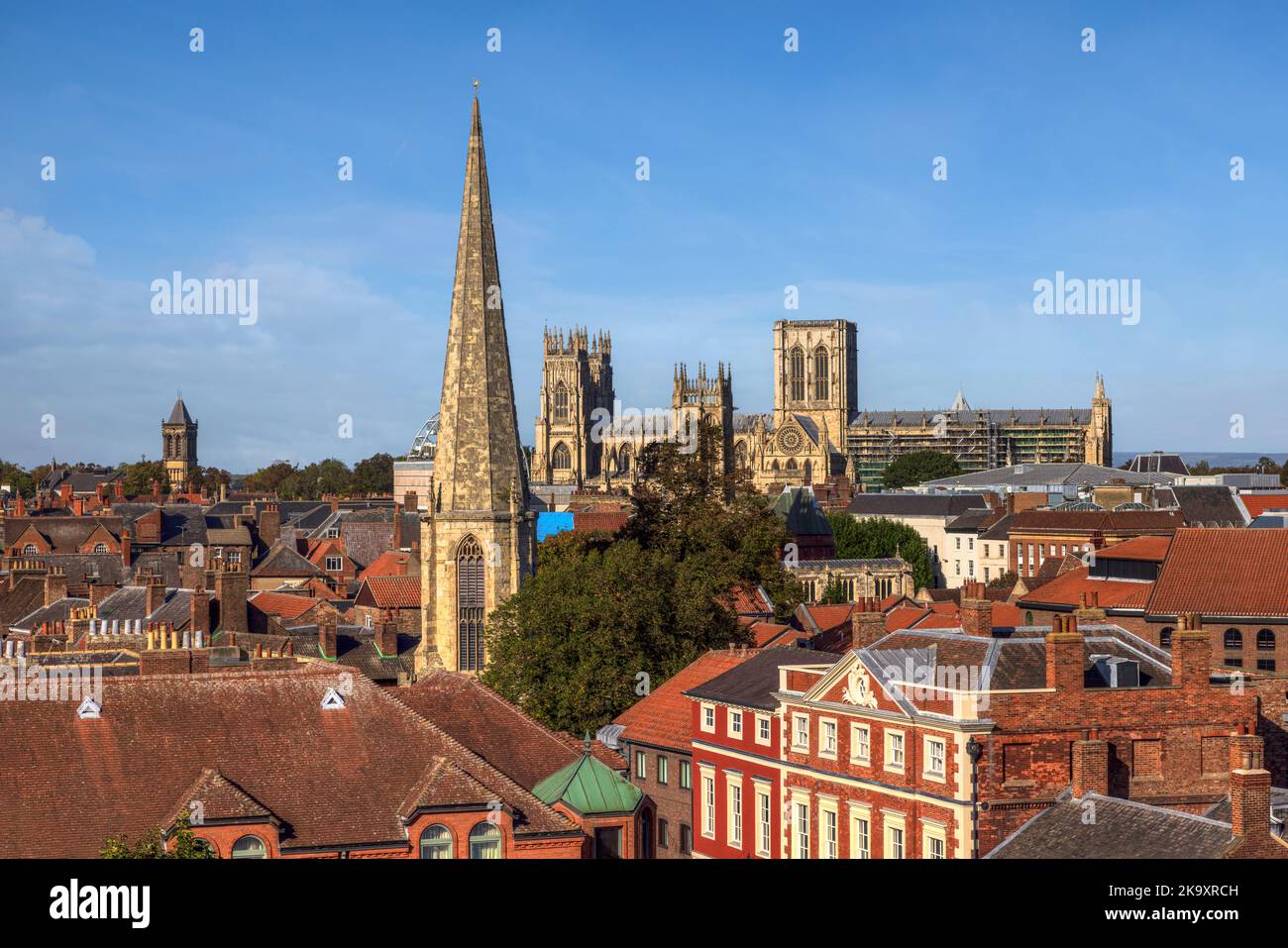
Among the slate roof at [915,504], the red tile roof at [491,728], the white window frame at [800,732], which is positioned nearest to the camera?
the red tile roof at [491,728]

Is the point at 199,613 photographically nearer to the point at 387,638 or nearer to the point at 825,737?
the point at 387,638

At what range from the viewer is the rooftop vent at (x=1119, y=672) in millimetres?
32719

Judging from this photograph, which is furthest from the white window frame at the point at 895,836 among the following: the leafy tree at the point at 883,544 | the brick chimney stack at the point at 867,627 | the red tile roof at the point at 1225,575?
the leafy tree at the point at 883,544

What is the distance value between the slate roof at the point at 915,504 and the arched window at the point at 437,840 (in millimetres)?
109438

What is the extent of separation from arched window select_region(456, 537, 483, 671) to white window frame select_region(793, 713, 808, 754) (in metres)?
25.7

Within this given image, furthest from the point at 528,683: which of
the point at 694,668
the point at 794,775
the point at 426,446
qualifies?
the point at 426,446

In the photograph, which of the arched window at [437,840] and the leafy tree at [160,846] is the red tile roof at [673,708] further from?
the leafy tree at [160,846]

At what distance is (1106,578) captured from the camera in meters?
69.9

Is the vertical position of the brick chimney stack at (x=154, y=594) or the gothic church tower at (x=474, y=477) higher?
the gothic church tower at (x=474, y=477)

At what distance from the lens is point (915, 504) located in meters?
143

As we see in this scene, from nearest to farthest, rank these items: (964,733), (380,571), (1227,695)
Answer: (964,733)
(1227,695)
(380,571)
